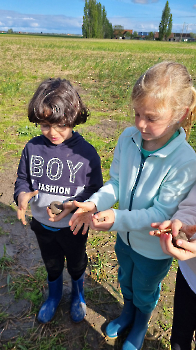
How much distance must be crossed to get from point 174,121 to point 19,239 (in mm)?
2545

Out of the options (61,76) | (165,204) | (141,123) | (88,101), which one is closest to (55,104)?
(141,123)

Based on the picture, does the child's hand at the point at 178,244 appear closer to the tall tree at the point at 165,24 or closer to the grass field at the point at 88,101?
the grass field at the point at 88,101

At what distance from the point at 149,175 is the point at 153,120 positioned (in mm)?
341

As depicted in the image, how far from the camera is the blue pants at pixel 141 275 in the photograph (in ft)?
5.87

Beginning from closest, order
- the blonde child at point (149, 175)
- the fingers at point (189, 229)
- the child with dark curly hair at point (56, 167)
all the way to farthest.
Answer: the fingers at point (189, 229)
the blonde child at point (149, 175)
the child with dark curly hair at point (56, 167)

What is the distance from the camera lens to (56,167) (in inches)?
73.6

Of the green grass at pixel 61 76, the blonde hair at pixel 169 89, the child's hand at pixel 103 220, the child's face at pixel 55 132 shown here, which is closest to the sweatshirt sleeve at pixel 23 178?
the child's face at pixel 55 132

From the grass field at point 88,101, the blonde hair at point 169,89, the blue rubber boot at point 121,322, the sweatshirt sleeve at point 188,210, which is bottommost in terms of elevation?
the blue rubber boot at point 121,322

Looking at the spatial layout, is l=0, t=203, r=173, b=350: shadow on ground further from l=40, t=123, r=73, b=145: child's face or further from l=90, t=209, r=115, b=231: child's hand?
l=40, t=123, r=73, b=145: child's face

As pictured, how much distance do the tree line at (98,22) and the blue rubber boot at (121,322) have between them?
82.8 meters

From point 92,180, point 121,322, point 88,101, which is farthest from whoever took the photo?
point 88,101

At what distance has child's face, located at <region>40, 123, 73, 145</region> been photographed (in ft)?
5.79

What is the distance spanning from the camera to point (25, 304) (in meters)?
2.50

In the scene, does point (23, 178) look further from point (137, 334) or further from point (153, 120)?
point (137, 334)
